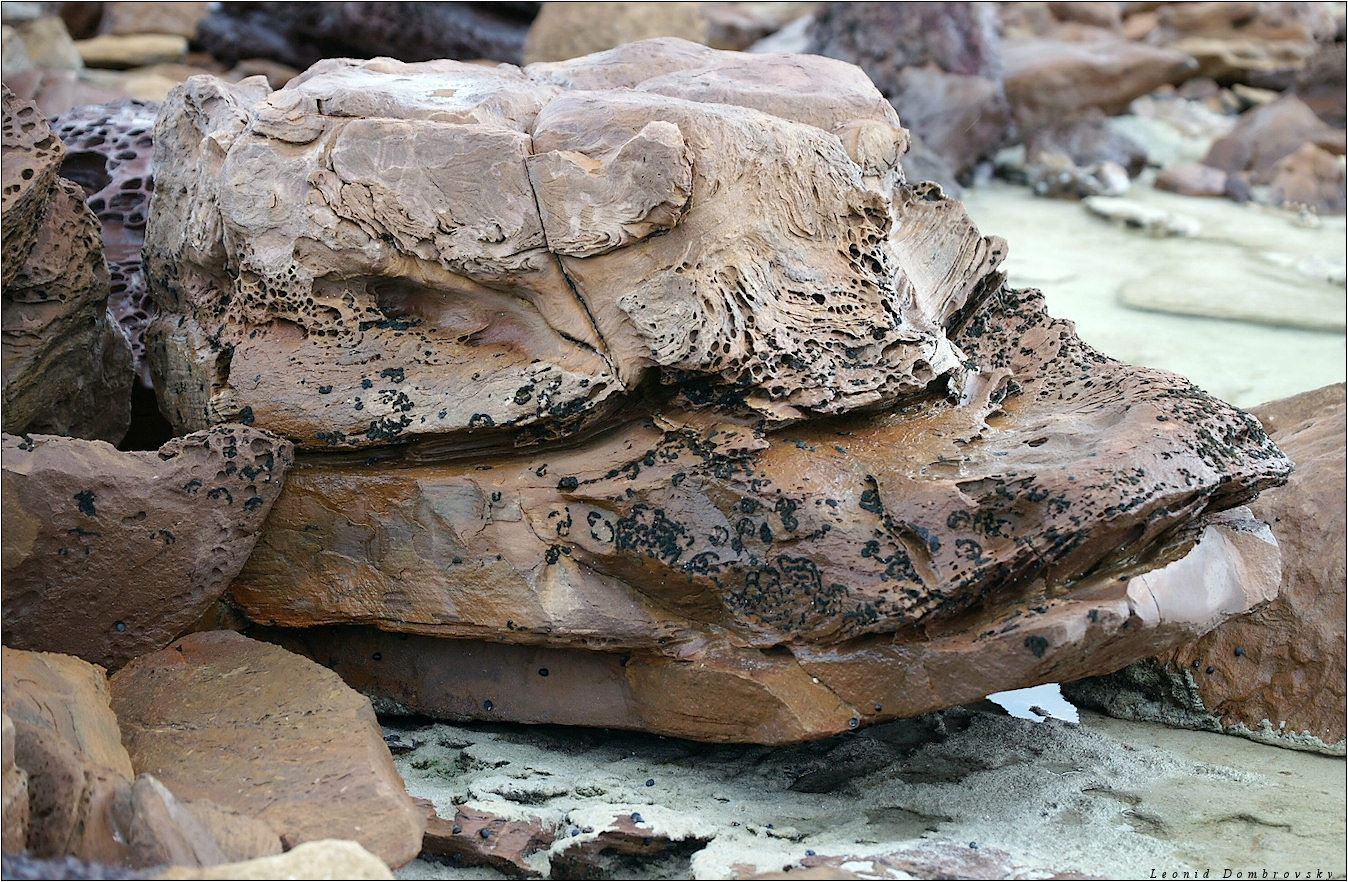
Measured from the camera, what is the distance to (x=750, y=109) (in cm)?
331

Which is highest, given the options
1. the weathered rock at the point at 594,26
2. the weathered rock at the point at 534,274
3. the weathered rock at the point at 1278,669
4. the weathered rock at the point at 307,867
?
the weathered rock at the point at 534,274

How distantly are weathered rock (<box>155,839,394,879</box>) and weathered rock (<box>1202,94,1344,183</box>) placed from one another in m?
9.27

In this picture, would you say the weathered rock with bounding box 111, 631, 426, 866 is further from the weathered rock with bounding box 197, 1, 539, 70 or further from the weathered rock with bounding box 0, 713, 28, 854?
the weathered rock with bounding box 197, 1, 539, 70

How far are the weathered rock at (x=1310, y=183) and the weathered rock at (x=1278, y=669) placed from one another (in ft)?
20.1

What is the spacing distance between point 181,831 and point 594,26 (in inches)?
310

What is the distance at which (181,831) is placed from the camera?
223 cm

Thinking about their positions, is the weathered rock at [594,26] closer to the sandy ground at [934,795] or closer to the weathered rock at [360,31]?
the weathered rock at [360,31]

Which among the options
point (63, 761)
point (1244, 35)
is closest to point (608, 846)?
point (63, 761)

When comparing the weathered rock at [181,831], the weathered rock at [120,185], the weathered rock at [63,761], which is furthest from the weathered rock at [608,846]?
the weathered rock at [120,185]

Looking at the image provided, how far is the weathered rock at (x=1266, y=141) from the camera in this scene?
1001 centimetres

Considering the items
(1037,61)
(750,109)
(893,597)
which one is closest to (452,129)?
(750,109)

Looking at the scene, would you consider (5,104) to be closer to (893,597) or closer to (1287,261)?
(893,597)

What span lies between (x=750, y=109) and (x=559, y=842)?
172 cm

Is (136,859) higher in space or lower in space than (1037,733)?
higher
